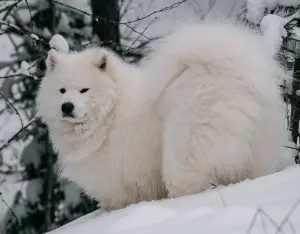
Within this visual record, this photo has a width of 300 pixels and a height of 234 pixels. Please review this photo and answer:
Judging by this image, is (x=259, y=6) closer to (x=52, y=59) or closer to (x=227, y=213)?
(x=52, y=59)

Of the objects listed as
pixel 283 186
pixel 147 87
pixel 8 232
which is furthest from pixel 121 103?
pixel 8 232

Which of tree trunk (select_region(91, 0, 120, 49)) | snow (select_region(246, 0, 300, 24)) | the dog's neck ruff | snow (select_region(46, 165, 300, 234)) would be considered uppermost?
tree trunk (select_region(91, 0, 120, 49))

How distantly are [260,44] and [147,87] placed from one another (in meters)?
1.00

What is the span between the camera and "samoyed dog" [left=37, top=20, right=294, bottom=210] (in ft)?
13.5

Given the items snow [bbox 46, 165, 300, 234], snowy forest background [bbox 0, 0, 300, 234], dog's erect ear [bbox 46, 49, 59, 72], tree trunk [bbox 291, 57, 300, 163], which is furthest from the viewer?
snowy forest background [bbox 0, 0, 300, 234]

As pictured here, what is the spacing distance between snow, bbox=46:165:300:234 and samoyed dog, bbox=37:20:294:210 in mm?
943

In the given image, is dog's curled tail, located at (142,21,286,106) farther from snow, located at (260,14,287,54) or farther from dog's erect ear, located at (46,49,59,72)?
dog's erect ear, located at (46,49,59,72)

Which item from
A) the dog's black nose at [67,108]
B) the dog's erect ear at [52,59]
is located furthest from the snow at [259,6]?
the dog's black nose at [67,108]

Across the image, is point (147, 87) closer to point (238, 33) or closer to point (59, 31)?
point (238, 33)

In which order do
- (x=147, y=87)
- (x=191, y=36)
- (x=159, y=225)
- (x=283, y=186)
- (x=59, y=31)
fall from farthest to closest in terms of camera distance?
(x=59, y=31) → (x=147, y=87) → (x=191, y=36) → (x=283, y=186) → (x=159, y=225)

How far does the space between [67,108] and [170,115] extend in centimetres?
93

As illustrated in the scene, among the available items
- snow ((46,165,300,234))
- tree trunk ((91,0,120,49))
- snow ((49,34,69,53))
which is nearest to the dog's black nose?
snow ((46,165,300,234))

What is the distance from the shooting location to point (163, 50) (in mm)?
4383

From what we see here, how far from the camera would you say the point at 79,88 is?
475cm
